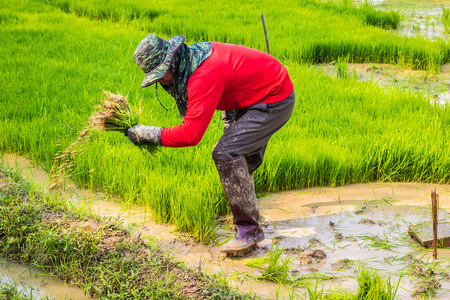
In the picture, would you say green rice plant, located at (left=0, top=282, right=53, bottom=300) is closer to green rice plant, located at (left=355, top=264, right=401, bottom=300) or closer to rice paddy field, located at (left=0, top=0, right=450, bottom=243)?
rice paddy field, located at (left=0, top=0, right=450, bottom=243)

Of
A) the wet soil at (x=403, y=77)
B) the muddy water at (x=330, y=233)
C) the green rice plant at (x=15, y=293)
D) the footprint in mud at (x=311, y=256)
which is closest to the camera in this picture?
the green rice plant at (x=15, y=293)

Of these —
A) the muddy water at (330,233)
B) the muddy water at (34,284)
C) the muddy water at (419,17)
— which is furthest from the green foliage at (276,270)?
the muddy water at (419,17)

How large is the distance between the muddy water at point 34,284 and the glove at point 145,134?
94cm

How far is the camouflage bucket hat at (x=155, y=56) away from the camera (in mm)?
2424

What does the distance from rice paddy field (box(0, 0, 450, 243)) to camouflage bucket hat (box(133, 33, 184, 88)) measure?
98 cm

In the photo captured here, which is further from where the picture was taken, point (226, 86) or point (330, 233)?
point (330, 233)

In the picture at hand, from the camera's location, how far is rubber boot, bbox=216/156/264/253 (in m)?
2.69

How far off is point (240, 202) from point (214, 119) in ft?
6.70

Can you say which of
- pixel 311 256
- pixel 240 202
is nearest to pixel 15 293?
pixel 240 202

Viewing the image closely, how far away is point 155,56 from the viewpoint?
8.05 ft

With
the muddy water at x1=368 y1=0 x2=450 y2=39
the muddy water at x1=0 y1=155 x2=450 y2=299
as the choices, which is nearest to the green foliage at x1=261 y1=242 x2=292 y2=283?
the muddy water at x1=0 y1=155 x2=450 y2=299

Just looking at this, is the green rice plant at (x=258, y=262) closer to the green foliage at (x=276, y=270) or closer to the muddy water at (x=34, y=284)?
the green foliage at (x=276, y=270)

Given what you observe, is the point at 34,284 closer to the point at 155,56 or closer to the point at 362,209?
the point at 155,56

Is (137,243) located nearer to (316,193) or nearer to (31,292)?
(31,292)
